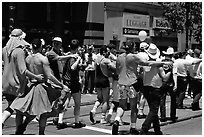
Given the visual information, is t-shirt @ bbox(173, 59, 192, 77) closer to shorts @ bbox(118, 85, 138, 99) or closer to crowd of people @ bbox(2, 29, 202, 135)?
crowd of people @ bbox(2, 29, 202, 135)

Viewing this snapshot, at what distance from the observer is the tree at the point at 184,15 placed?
20.8 meters

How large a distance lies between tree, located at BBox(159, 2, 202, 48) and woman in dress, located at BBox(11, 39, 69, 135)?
15008 mm

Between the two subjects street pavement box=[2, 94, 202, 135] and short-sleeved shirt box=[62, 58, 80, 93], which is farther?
short-sleeved shirt box=[62, 58, 80, 93]

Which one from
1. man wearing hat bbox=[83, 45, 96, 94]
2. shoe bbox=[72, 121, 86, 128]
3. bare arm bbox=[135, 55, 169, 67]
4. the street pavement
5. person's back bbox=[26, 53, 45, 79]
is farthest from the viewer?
man wearing hat bbox=[83, 45, 96, 94]

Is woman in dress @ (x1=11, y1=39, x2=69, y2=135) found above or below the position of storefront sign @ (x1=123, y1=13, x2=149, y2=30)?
below

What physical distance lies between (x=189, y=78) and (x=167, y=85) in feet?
8.32

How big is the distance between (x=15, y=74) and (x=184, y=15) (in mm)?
17034

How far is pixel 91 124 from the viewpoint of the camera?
28.9ft

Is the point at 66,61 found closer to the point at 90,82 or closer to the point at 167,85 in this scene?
the point at 167,85

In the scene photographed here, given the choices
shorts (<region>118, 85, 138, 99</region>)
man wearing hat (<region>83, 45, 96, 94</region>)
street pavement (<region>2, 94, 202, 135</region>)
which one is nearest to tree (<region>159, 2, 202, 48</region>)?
man wearing hat (<region>83, 45, 96, 94</region>)

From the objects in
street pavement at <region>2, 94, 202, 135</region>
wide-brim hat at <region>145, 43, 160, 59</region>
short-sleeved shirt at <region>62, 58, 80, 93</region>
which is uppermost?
wide-brim hat at <region>145, 43, 160, 59</region>

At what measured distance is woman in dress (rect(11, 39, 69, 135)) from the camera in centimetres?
641

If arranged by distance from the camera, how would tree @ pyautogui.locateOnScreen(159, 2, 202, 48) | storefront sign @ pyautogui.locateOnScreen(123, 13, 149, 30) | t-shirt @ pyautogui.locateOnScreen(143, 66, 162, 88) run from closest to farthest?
1. t-shirt @ pyautogui.locateOnScreen(143, 66, 162, 88)
2. tree @ pyautogui.locateOnScreen(159, 2, 202, 48)
3. storefront sign @ pyautogui.locateOnScreen(123, 13, 149, 30)

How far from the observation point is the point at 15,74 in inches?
261
